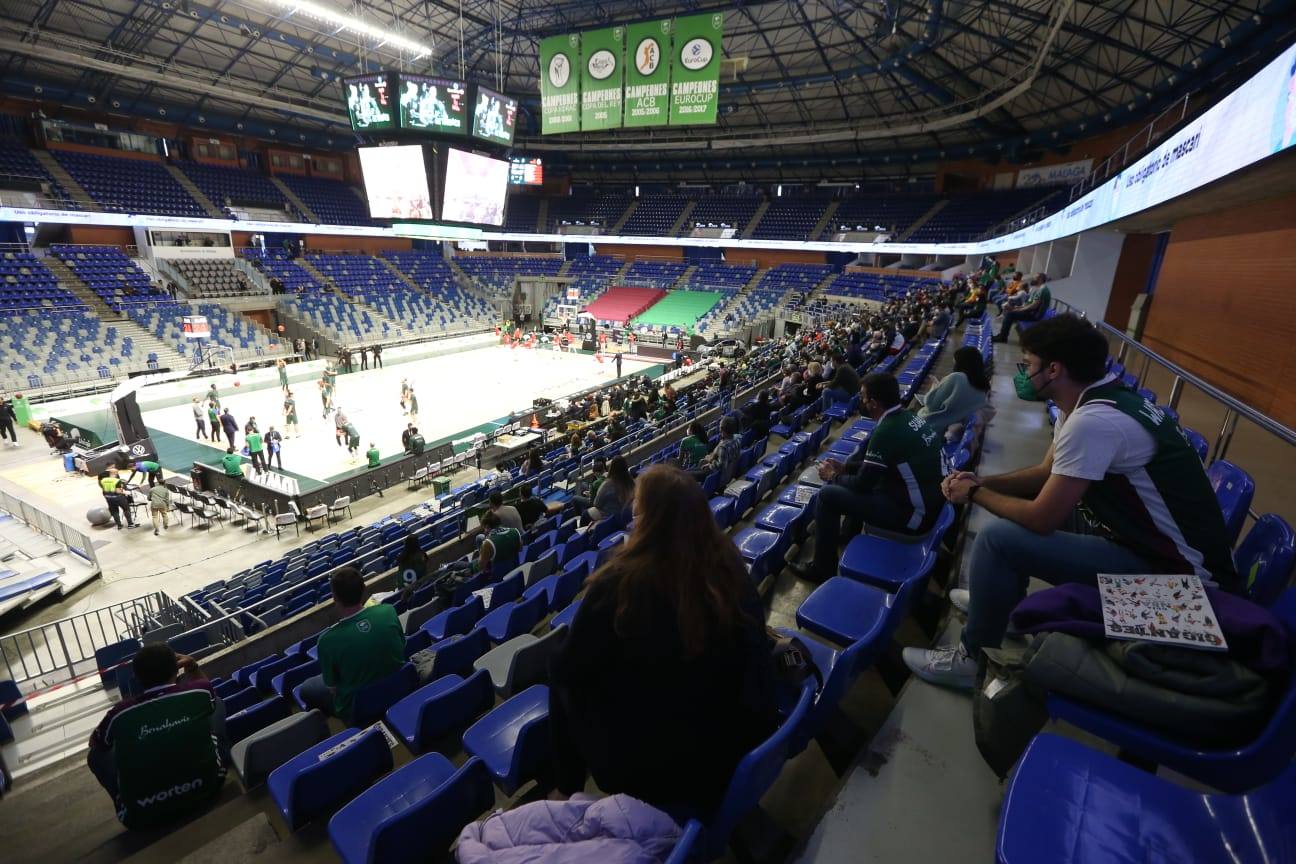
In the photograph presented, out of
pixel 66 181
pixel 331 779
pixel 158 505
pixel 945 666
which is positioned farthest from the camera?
pixel 66 181

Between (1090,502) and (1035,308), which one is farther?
(1035,308)

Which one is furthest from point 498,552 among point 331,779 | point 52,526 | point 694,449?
point 52,526

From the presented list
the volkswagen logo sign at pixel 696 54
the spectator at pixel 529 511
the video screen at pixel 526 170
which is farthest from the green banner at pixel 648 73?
the video screen at pixel 526 170

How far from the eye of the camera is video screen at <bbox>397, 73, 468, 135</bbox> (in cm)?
1764

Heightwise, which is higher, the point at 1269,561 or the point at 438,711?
the point at 1269,561

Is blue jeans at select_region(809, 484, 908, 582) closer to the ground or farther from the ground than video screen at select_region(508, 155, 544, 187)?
closer to the ground

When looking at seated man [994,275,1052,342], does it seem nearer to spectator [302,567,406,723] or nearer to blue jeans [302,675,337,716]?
spectator [302,567,406,723]

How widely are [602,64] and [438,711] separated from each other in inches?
773

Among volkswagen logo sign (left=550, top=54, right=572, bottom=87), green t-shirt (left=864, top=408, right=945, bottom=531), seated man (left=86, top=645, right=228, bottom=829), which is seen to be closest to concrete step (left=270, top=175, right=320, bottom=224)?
volkswagen logo sign (left=550, top=54, right=572, bottom=87)

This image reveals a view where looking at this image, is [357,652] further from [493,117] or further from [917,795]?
[493,117]

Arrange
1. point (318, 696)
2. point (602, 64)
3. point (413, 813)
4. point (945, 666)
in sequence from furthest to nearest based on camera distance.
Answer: point (602, 64) → point (318, 696) → point (945, 666) → point (413, 813)

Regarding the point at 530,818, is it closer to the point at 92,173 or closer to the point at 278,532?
the point at 278,532

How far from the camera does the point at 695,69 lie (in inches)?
679

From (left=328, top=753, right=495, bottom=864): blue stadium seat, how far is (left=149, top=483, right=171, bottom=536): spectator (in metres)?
13.0
